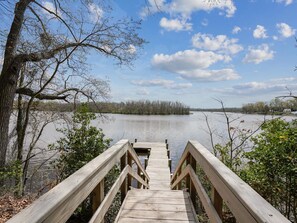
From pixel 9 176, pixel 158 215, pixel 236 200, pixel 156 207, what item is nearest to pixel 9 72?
pixel 9 176

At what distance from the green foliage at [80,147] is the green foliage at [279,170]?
12.1 ft

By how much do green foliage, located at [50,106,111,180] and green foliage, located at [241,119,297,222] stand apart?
3689 mm

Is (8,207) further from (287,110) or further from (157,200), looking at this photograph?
(287,110)

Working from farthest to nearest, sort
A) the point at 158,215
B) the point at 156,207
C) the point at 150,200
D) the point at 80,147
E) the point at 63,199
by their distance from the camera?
the point at 80,147
the point at 150,200
the point at 156,207
the point at 158,215
the point at 63,199

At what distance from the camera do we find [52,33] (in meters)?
7.69

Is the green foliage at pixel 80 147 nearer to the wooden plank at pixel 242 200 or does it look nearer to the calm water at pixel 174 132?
the calm water at pixel 174 132

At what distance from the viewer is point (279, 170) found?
3.93 metres

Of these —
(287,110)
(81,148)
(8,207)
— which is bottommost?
(8,207)

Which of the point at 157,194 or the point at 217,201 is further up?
the point at 217,201

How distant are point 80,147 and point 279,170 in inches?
180

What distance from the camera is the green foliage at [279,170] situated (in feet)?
12.3

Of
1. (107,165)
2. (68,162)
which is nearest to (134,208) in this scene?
(107,165)

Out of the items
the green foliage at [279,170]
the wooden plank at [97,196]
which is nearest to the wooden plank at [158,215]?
the wooden plank at [97,196]

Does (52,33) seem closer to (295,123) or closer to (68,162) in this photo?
(68,162)
